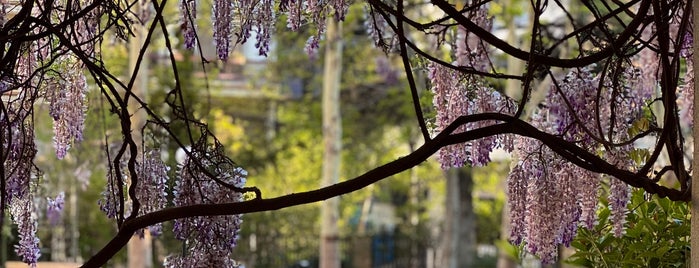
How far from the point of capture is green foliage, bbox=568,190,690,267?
278 centimetres

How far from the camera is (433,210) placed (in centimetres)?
1382

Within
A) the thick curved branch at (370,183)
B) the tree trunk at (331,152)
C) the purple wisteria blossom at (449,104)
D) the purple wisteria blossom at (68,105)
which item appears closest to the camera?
the thick curved branch at (370,183)

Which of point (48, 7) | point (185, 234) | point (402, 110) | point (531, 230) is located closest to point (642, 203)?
point (531, 230)

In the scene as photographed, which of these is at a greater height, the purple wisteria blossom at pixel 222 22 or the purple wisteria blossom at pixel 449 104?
the purple wisteria blossom at pixel 222 22

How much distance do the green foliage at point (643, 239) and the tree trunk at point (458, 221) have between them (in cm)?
687

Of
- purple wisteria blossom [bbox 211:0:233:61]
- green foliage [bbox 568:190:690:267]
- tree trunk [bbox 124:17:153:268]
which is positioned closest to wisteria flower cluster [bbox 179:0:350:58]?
purple wisteria blossom [bbox 211:0:233:61]

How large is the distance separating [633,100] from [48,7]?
1.65 meters

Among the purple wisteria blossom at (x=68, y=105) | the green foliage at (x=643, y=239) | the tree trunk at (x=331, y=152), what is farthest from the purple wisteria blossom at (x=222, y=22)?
the tree trunk at (x=331, y=152)

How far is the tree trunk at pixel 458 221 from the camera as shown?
32.8 ft

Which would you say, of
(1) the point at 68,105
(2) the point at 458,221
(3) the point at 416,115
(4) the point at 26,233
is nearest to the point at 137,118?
(1) the point at 68,105

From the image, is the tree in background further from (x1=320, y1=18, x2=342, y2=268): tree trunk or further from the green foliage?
(x1=320, y1=18, x2=342, y2=268): tree trunk

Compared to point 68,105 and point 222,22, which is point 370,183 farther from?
point 68,105

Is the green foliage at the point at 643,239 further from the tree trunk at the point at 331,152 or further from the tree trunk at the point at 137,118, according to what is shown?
the tree trunk at the point at 331,152

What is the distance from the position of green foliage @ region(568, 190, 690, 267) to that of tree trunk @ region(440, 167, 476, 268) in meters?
6.87
